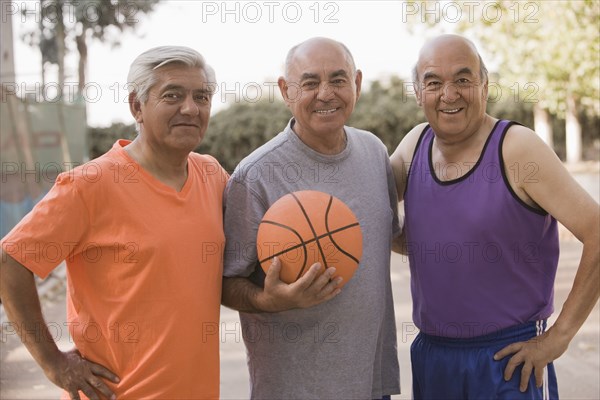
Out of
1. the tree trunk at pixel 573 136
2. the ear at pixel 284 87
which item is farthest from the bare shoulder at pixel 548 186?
the tree trunk at pixel 573 136

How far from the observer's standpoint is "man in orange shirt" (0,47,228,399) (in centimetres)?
244

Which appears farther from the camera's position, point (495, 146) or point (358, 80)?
point (358, 80)

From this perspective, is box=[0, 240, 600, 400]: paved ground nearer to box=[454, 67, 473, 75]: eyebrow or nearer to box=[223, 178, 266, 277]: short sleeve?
box=[223, 178, 266, 277]: short sleeve

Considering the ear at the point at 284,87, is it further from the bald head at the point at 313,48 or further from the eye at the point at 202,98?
the eye at the point at 202,98

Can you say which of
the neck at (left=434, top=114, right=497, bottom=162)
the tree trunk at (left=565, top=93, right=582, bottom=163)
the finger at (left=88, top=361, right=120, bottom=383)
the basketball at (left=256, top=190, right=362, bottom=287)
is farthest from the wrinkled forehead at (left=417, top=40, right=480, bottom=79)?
the tree trunk at (left=565, top=93, right=582, bottom=163)

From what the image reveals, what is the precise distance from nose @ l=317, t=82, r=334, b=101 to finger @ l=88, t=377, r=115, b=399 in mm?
1454

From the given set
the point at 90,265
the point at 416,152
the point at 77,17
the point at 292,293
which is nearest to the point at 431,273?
the point at 416,152

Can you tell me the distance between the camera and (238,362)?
18.9 feet

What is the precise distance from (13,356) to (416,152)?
15.5 feet

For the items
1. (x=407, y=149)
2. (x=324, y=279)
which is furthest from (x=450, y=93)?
(x=324, y=279)

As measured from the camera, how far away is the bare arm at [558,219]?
2.68 meters

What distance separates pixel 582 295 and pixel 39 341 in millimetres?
2183

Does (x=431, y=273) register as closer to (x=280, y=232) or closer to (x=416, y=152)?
(x=416, y=152)

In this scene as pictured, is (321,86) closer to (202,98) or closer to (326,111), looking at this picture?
(326,111)
